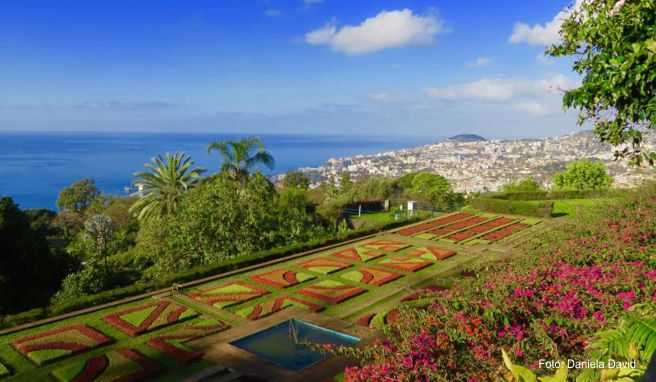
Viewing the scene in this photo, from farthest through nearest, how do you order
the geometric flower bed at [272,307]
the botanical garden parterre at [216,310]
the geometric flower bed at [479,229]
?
the geometric flower bed at [479,229], the geometric flower bed at [272,307], the botanical garden parterre at [216,310]

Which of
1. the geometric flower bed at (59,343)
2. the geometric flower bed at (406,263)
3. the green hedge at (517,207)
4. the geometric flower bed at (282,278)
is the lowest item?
the geometric flower bed at (59,343)

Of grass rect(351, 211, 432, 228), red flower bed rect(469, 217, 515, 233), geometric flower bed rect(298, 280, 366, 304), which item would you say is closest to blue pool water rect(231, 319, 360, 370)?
geometric flower bed rect(298, 280, 366, 304)


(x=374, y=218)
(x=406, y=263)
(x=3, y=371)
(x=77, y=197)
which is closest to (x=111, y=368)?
(x=3, y=371)

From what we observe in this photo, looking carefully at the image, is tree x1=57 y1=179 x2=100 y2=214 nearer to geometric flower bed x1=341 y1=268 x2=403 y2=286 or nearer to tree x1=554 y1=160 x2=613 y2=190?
geometric flower bed x1=341 y1=268 x2=403 y2=286

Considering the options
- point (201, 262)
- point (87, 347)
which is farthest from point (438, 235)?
point (87, 347)

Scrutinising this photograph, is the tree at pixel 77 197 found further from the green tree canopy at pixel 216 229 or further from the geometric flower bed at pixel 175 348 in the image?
the geometric flower bed at pixel 175 348

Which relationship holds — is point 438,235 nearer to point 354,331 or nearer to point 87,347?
point 354,331

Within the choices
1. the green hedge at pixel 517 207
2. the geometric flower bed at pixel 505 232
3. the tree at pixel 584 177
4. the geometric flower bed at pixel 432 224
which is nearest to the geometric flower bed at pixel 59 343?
the geometric flower bed at pixel 432 224
